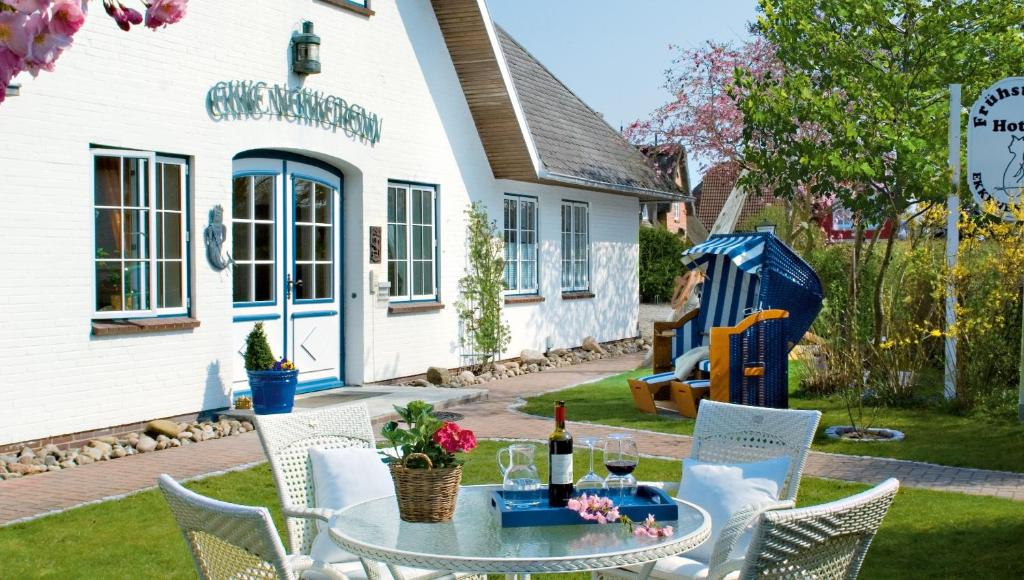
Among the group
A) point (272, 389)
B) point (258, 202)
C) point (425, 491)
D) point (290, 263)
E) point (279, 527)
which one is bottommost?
point (279, 527)

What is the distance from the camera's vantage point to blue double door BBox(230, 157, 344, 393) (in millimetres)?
10961

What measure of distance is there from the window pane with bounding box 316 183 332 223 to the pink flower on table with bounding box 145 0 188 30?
10.2m

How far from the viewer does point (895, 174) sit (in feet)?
37.6

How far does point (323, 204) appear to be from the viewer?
12.2 metres

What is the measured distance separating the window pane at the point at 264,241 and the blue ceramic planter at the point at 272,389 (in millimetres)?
1593

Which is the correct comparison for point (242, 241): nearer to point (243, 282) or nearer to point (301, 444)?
A: point (243, 282)

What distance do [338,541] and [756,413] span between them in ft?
7.26

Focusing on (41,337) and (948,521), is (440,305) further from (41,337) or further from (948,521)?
(948,521)

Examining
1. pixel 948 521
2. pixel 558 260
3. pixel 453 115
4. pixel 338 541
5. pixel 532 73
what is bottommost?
pixel 948 521

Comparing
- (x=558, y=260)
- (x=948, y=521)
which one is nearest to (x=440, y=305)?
(x=558, y=260)

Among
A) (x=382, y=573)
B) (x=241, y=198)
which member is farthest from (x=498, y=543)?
(x=241, y=198)

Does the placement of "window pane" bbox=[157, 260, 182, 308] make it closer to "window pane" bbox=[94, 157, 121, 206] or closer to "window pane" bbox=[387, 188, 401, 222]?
"window pane" bbox=[94, 157, 121, 206]

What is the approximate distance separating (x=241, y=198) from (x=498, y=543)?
7994mm

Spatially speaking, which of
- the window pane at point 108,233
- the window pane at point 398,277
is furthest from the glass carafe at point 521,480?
the window pane at point 398,277
